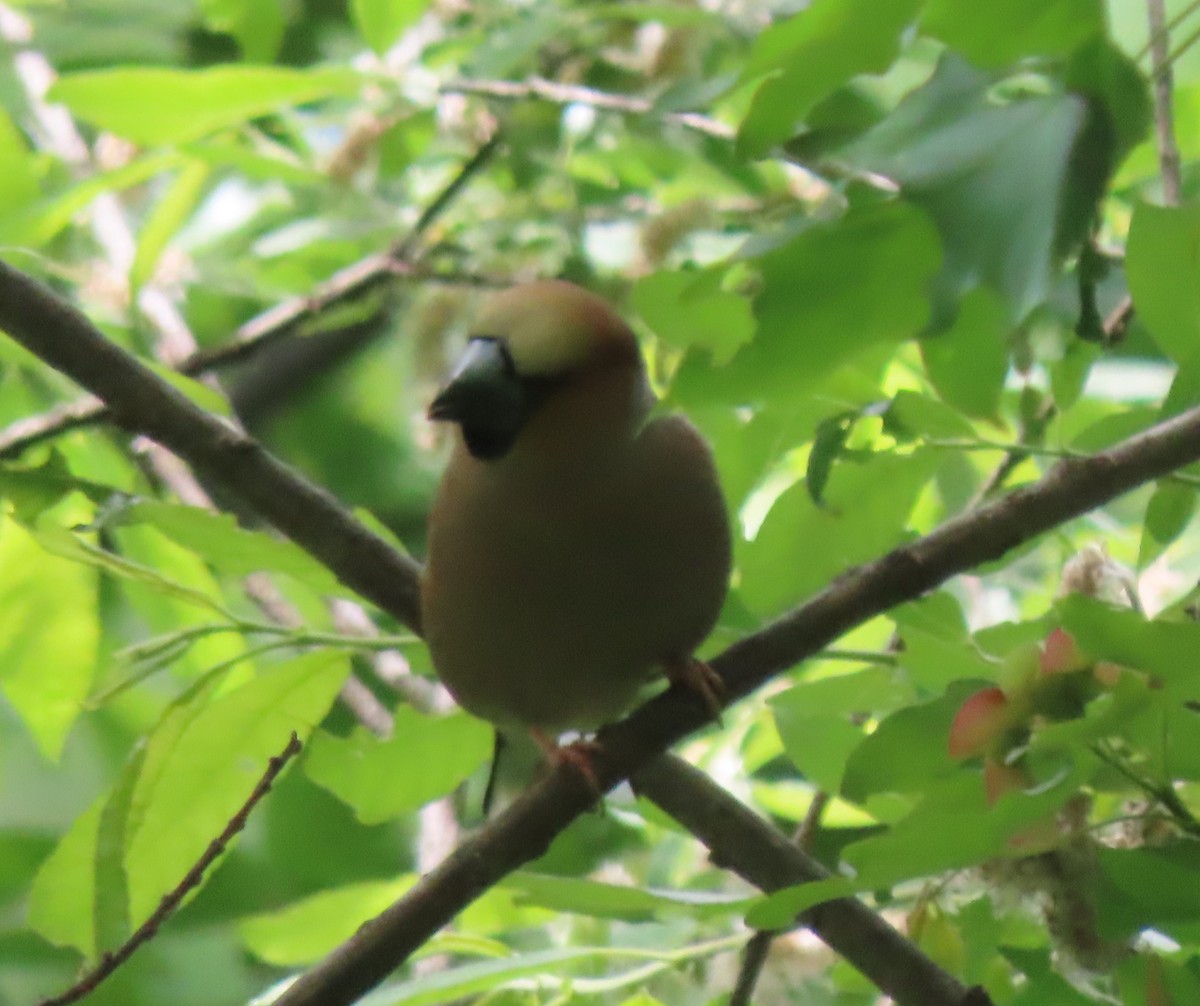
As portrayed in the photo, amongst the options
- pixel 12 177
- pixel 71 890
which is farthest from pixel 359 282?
pixel 71 890

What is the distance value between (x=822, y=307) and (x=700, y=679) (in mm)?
495

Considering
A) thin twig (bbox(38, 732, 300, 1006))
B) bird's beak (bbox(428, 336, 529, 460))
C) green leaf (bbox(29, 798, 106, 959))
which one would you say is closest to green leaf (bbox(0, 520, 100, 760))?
green leaf (bbox(29, 798, 106, 959))

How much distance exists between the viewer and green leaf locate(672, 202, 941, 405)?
1.63 feet

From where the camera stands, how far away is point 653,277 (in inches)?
23.4

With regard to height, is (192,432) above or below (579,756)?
above

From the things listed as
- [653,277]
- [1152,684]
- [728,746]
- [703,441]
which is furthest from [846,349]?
[728,746]

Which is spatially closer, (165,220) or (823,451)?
(823,451)

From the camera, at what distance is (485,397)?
90 cm

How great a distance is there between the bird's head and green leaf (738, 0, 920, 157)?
1.25 feet

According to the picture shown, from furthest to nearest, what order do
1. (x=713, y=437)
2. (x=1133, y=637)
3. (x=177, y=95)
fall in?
(x=177, y=95) < (x=713, y=437) < (x=1133, y=637)

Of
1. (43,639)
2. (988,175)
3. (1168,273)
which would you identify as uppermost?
(988,175)

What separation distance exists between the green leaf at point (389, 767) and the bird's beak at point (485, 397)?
0.23 m

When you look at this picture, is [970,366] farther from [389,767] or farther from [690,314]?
[389,767]

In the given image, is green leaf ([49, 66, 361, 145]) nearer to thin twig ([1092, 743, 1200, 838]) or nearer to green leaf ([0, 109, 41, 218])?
green leaf ([0, 109, 41, 218])
